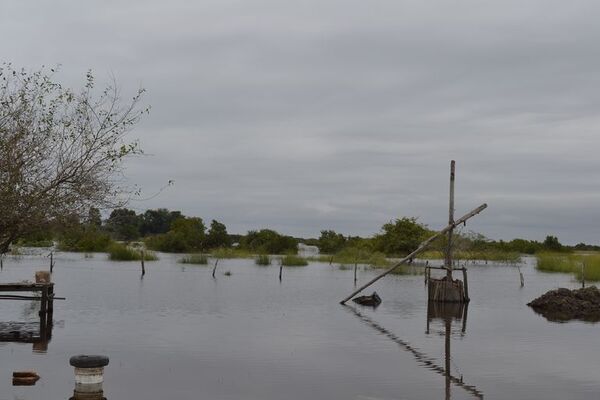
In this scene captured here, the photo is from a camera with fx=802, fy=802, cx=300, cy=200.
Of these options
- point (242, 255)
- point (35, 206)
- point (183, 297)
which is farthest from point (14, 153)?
point (242, 255)

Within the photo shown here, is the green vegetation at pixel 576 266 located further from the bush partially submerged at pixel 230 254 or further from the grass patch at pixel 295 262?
the bush partially submerged at pixel 230 254

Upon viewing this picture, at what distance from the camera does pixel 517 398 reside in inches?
698

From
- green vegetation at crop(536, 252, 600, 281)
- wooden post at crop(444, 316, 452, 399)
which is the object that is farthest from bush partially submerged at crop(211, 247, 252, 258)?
wooden post at crop(444, 316, 452, 399)

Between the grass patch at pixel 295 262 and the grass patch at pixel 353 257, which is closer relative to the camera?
the grass patch at pixel 295 262

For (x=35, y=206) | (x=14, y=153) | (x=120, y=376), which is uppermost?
(x=14, y=153)

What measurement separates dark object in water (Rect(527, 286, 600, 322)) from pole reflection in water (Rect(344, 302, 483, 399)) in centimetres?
431

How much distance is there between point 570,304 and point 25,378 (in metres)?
30.3

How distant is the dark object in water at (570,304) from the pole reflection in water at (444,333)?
431 centimetres

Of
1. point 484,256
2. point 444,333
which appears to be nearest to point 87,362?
point 444,333

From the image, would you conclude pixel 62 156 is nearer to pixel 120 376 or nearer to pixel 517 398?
pixel 120 376

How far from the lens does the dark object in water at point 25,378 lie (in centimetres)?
1695

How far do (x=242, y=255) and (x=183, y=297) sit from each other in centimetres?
5621

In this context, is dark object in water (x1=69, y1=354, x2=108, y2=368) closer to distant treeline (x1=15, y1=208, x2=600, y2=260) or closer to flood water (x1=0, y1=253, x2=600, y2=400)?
flood water (x1=0, y1=253, x2=600, y2=400)

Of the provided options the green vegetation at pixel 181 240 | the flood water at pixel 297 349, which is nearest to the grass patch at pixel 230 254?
the green vegetation at pixel 181 240
